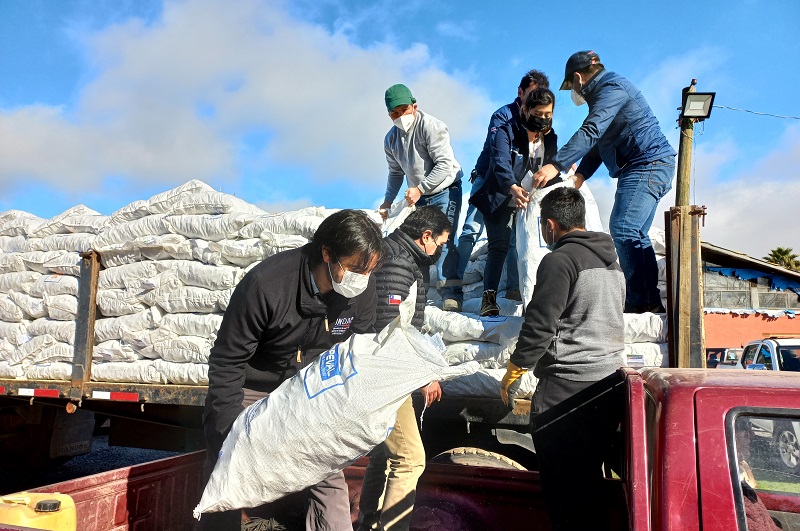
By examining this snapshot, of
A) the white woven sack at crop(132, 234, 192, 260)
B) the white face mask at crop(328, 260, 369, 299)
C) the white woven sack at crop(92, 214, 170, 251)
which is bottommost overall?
the white face mask at crop(328, 260, 369, 299)

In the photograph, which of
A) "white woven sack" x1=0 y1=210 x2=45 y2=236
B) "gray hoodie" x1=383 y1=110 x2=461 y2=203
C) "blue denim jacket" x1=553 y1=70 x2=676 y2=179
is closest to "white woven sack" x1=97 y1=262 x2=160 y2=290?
"white woven sack" x1=0 y1=210 x2=45 y2=236

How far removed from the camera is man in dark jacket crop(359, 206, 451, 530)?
2318 mm

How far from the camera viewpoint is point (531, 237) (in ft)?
10.7

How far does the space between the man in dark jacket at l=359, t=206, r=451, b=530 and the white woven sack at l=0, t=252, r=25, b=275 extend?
3.50 metres

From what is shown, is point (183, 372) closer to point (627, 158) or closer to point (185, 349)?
point (185, 349)

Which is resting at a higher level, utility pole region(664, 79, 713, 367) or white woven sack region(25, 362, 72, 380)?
utility pole region(664, 79, 713, 367)

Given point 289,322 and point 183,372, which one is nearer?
point 289,322

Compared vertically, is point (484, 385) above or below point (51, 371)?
above

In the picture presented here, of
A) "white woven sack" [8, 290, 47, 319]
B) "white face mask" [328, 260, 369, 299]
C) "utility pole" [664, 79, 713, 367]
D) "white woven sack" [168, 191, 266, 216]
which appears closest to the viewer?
"white face mask" [328, 260, 369, 299]

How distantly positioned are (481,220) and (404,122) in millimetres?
937

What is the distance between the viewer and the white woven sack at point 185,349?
3.75 m

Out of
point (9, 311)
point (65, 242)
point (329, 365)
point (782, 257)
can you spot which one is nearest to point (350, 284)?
point (329, 365)

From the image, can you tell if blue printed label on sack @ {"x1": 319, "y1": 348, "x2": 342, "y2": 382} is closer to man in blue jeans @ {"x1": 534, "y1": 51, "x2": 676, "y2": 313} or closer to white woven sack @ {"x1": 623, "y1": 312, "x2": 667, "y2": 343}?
white woven sack @ {"x1": 623, "y1": 312, "x2": 667, "y2": 343}

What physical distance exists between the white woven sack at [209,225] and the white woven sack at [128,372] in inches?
35.7
